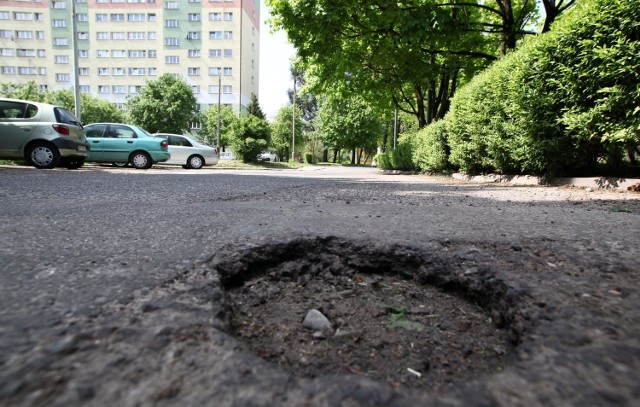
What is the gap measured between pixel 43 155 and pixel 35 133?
0.58 m

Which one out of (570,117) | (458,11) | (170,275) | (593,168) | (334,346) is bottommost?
(334,346)

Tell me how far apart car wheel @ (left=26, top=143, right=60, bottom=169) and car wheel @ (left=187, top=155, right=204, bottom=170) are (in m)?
7.12

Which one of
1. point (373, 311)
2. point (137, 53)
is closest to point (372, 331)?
point (373, 311)

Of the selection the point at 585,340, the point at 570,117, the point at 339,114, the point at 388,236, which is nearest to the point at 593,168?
the point at 570,117

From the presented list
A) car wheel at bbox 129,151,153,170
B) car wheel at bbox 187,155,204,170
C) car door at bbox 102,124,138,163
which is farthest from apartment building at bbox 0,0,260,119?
car wheel at bbox 129,151,153,170

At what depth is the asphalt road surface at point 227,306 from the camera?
2.64 feet

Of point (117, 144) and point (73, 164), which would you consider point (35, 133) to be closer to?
point (73, 164)

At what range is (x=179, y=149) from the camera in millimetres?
16266

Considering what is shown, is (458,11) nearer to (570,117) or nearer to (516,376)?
(570,117)

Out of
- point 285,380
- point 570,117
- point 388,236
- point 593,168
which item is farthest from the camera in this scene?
point 593,168

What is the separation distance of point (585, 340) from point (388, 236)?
1.28 m

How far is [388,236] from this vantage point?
7.34 feet

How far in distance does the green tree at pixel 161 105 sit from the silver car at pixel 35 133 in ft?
116

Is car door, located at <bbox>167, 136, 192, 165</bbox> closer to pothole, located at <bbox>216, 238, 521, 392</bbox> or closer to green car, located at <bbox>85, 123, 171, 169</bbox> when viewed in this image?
green car, located at <bbox>85, 123, 171, 169</bbox>
